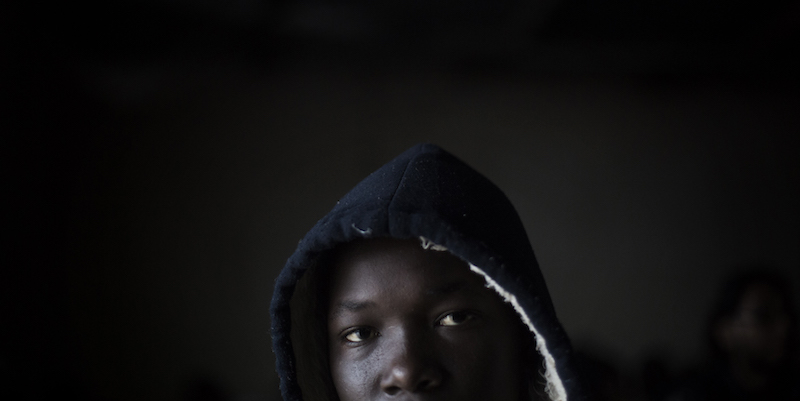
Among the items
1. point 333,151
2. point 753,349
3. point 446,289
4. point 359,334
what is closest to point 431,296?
point 446,289

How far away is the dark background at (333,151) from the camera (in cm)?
425

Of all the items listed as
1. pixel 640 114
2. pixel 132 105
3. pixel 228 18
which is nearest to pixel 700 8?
pixel 640 114

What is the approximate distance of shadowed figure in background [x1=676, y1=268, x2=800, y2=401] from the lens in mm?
2426

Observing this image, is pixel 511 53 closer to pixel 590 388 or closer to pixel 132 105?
pixel 132 105

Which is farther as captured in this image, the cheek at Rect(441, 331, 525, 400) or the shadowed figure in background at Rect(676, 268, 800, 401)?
the shadowed figure in background at Rect(676, 268, 800, 401)

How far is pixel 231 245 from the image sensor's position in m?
4.75

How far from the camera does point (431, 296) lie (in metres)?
0.82

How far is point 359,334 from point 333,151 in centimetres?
423

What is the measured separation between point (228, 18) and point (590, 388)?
4028 millimetres

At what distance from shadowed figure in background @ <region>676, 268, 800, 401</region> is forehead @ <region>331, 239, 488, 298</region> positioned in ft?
6.66

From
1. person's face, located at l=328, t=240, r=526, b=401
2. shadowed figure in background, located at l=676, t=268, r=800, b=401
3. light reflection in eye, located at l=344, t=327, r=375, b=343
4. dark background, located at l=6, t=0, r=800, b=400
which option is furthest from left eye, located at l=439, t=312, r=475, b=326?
dark background, located at l=6, t=0, r=800, b=400

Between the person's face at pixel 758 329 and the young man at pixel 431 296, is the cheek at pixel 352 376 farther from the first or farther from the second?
the person's face at pixel 758 329

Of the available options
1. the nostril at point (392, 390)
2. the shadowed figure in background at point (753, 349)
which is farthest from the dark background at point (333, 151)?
the nostril at point (392, 390)

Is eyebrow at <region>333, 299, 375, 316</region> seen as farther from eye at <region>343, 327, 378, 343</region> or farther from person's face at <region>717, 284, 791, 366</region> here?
person's face at <region>717, 284, 791, 366</region>
